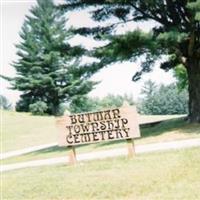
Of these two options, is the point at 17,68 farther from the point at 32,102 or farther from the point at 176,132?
the point at 176,132

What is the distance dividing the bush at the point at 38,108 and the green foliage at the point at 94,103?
3435 millimetres

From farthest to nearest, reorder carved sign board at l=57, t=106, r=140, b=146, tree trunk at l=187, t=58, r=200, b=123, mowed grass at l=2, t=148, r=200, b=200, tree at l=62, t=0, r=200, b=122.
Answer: tree trunk at l=187, t=58, r=200, b=123 < tree at l=62, t=0, r=200, b=122 < carved sign board at l=57, t=106, r=140, b=146 < mowed grass at l=2, t=148, r=200, b=200

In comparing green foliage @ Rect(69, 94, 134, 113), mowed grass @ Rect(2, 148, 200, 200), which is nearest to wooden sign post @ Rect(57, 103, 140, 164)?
mowed grass @ Rect(2, 148, 200, 200)

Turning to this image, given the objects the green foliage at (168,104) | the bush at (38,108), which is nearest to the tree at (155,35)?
the bush at (38,108)

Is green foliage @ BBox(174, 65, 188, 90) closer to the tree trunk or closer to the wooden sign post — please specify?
the tree trunk

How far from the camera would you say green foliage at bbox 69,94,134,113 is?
5653 cm

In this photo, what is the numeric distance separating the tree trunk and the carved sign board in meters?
8.71

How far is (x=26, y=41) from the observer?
186ft

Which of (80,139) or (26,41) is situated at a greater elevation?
(26,41)

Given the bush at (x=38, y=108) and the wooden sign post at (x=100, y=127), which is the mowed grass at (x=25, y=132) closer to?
the bush at (x=38, y=108)

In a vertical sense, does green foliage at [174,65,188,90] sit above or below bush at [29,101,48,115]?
above

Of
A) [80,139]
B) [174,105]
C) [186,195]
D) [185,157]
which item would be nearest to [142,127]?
[80,139]

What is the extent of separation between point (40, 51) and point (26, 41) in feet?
6.79

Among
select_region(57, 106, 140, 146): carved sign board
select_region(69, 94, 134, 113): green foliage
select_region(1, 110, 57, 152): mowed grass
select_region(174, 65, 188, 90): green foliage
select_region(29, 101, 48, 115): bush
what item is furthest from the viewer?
select_region(69, 94, 134, 113): green foliage
